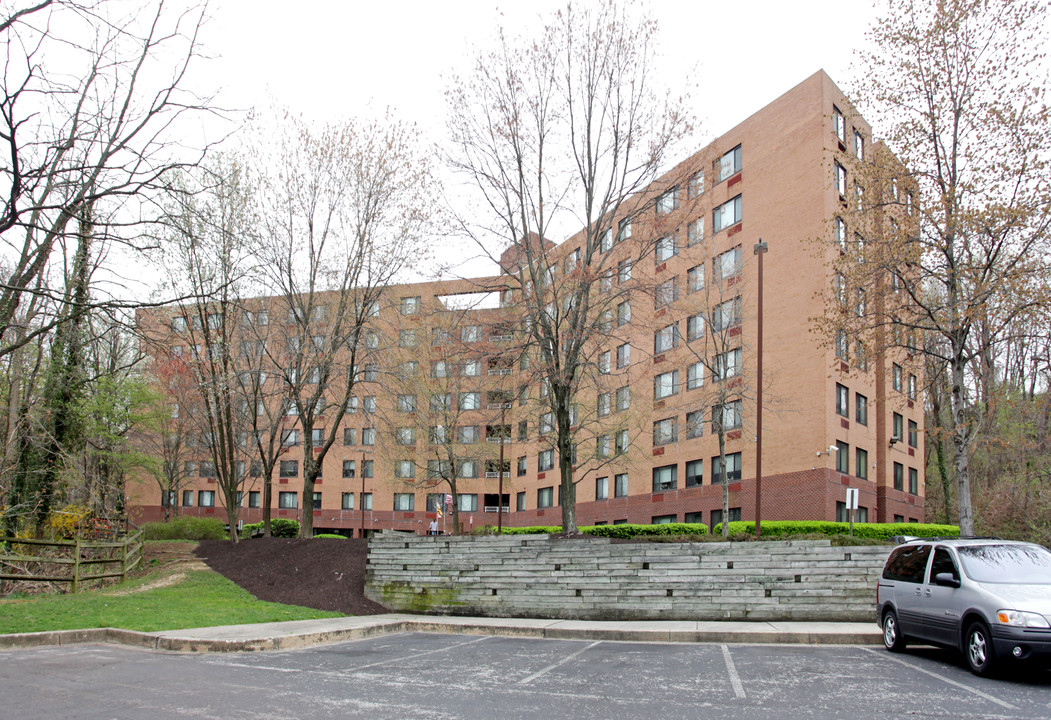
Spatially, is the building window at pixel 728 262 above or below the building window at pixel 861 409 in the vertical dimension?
above

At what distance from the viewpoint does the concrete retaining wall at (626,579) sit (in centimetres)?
1541

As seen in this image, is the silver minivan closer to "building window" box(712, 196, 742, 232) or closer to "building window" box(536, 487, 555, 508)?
"building window" box(712, 196, 742, 232)

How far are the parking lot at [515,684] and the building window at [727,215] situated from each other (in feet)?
91.6

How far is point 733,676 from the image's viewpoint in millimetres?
9570

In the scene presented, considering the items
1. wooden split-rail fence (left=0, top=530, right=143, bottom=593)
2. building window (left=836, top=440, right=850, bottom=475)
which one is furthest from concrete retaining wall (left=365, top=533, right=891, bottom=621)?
building window (left=836, top=440, right=850, bottom=475)

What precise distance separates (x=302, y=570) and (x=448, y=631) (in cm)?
758

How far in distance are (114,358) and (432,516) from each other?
3139 cm

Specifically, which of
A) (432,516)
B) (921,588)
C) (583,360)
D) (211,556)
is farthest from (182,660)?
(432,516)

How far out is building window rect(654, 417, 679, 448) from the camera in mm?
38312

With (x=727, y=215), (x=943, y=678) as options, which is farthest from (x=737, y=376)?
(x=943, y=678)

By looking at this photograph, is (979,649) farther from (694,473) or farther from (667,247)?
(694,473)

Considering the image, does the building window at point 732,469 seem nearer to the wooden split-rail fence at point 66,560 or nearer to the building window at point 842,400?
the building window at point 842,400

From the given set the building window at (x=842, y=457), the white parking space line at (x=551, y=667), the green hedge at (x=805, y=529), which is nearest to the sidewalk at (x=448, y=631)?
the white parking space line at (x=551, y=667)

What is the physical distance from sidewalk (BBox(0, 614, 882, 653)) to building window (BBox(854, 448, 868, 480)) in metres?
21.3
